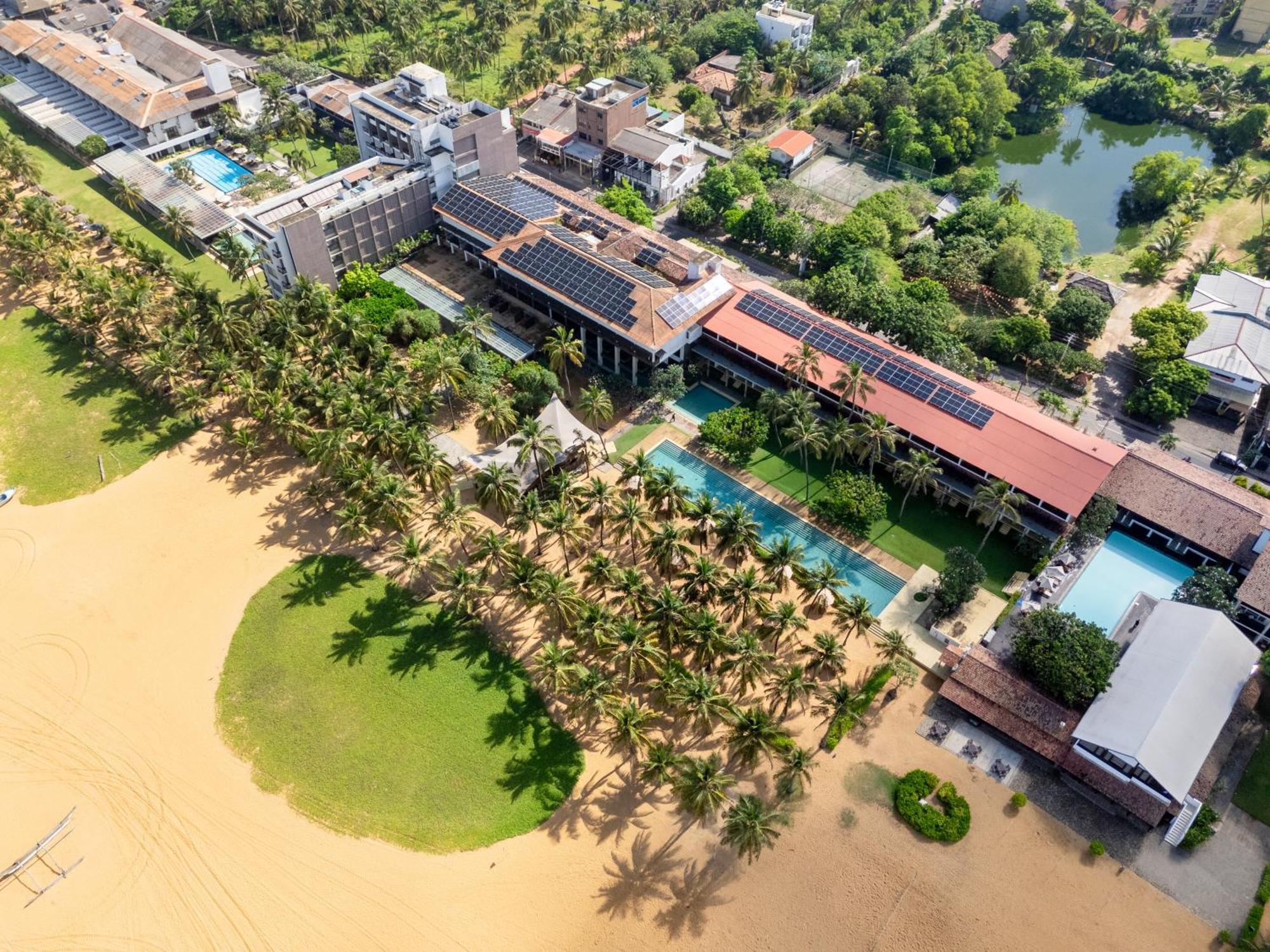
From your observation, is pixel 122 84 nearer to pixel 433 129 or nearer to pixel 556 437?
pixel 433 129

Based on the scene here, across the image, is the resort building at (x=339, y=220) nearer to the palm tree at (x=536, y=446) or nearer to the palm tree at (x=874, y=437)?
the palm tree at (x=536, y=446)

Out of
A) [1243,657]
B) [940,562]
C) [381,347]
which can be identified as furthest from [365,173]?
[1243,657]

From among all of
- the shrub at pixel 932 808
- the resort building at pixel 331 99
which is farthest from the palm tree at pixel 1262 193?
the resort building at pixel 331 99

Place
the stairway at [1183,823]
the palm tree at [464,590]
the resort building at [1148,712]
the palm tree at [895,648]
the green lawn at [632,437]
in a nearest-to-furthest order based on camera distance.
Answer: the stairway at [1183,823], the resort building at [1148,712], the palm tree at [895,648], the palm tree at [464,590], the green lawn at [632,437]

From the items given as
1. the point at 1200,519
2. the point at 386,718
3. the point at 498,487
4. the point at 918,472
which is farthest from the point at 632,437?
the point at 1200,519

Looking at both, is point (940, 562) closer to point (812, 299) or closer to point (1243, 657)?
point (1243, 657)
